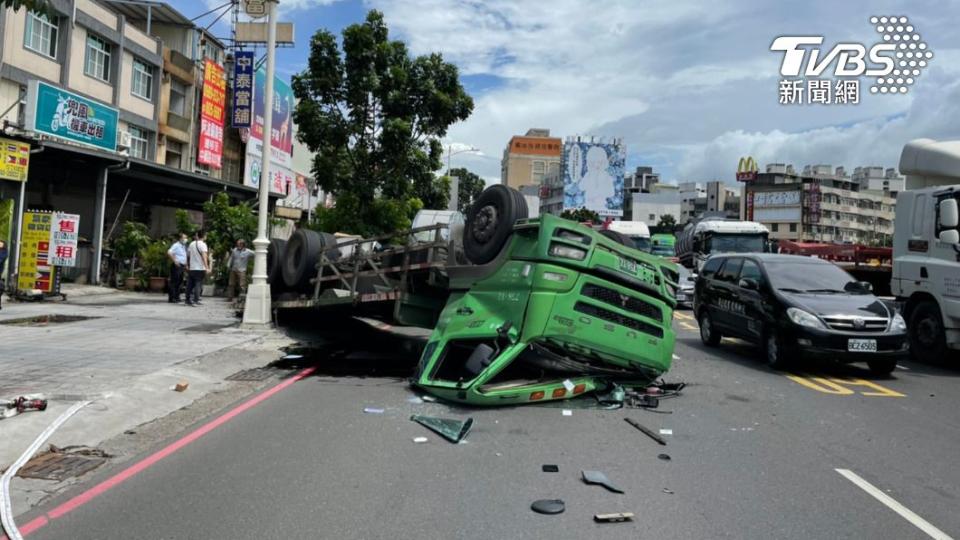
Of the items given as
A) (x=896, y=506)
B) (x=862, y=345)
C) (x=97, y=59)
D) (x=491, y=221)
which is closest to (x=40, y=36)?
(x=97, y=59)

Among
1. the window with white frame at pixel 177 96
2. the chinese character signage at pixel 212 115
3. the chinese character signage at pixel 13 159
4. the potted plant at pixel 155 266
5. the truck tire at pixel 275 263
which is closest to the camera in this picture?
the truck tire at pixel 275 263

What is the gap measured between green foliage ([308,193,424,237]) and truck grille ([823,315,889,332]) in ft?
50.3

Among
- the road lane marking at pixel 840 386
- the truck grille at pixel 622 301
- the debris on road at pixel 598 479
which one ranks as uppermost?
the truck grille at pixel 622 301

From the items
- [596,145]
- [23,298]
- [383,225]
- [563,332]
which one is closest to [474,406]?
[563,332]

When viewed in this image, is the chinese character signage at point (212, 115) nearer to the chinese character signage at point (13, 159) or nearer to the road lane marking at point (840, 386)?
the chinese character signage at point (13, 159)

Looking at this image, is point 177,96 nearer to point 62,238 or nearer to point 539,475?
point 62,238

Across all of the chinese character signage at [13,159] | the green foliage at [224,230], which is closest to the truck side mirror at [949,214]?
the green foliage at [224,230]

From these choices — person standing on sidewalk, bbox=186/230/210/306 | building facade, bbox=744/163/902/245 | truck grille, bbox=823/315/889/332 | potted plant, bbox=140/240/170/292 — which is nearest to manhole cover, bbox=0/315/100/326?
person standing on sidewalk, bbox=186/230/210/306

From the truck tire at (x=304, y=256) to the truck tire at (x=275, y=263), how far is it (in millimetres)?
611

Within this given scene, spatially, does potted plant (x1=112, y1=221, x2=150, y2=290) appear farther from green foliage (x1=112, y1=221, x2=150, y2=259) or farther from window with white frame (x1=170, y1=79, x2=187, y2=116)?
window with white frame (x1=170, y1=79, x2=187, y2=116)

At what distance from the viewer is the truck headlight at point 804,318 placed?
31.7ft

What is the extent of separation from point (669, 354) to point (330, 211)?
17462 mm

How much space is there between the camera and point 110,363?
8.86 metres

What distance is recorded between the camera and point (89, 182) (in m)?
22.6
